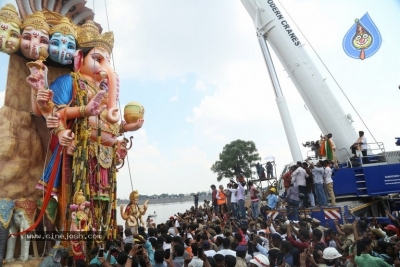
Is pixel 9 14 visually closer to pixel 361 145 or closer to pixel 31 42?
pixel 31 42

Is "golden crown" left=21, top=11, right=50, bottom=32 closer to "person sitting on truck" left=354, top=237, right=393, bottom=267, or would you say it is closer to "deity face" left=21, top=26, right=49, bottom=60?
"deity face" left=21, top=26, right=49, bottom=60

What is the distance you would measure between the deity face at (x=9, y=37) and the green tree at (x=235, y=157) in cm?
3242

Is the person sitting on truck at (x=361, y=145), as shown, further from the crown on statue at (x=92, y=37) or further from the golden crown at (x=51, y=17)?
the golden crown at (x=51, y=17)

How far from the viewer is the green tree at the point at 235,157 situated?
3944 centimetres

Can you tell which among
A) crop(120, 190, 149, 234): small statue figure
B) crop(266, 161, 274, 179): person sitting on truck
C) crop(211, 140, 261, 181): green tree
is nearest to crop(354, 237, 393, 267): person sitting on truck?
crop(120, 190, 149, 234): small statue figure

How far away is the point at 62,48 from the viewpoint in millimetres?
8188

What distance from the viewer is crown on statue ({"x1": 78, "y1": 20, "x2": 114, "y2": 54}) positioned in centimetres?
884

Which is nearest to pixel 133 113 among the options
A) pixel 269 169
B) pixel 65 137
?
pixel 65 137

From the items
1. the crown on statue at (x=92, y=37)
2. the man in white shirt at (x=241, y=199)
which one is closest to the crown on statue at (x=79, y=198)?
the crown on statue at (x=92, y=37)

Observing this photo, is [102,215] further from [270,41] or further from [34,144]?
[270,41]

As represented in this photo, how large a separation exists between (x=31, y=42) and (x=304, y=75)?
358 inches

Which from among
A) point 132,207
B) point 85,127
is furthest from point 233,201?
point 85,127

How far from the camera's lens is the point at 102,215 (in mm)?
8680

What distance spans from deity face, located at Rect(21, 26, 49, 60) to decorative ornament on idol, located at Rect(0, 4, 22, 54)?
123 millimetres
